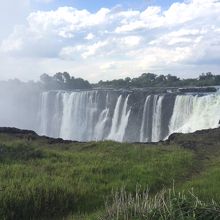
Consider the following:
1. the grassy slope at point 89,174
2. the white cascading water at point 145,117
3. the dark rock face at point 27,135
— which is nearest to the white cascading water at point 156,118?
the white cascading water at point 145,117

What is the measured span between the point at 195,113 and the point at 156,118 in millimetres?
4352

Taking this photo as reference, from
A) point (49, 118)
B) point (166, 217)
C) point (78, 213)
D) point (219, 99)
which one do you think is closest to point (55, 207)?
point (78, 213)

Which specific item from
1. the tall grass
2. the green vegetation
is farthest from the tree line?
the tall grass

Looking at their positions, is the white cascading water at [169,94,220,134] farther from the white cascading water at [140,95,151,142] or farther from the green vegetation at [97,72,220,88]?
the green vegetation at [97,72,220,88]

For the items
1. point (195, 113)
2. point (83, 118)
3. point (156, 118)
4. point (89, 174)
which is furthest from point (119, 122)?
A: point (89, 174)

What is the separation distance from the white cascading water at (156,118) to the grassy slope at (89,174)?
1667cm

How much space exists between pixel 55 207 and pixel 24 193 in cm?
71

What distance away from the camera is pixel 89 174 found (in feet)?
46.9

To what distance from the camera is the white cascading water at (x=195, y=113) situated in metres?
35.6

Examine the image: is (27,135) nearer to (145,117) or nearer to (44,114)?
(145,117)

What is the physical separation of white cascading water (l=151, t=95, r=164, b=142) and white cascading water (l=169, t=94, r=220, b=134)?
1.26m

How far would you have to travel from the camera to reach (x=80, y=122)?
5319 cm

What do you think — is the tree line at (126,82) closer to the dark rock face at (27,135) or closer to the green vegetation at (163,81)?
the green vegetation at (163,81)

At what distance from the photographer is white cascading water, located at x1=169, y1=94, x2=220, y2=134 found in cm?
3556
